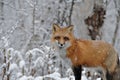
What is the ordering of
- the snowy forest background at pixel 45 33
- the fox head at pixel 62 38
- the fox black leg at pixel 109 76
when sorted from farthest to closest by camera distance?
the fox black leg at pixel 109 76, the fox head at pixel 62 38, the snowy forest background at pixel 45 33

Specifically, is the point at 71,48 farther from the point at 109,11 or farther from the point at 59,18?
the point at 109,11

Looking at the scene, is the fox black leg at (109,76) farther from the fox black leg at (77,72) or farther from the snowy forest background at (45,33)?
the fox black leg at (77,72)

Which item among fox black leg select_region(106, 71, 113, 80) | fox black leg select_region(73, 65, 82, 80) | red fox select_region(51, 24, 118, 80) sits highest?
red fox select_region(51, 24, 118, 80)

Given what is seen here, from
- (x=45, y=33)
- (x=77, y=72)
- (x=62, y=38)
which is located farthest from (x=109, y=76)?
(x=45, y=33)

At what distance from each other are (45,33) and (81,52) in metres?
6.12

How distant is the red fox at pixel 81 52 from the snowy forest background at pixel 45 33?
0.76 ft

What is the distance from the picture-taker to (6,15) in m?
14.9

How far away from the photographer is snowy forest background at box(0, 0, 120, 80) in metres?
5.13

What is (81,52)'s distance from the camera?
604 cm

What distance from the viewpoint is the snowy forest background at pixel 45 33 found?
5129 millimetres

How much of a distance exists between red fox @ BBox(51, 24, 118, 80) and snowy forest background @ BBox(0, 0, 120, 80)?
0.23 m

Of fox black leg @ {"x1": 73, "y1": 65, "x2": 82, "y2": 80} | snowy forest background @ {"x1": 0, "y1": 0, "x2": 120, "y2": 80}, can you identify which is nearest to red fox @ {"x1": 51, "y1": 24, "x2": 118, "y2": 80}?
fox black leg @ {"x1": 73, "y1": 65, "x2": 82, "y2": 80}

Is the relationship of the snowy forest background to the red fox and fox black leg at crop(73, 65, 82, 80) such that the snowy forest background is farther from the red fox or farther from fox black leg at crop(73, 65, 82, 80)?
the red fox

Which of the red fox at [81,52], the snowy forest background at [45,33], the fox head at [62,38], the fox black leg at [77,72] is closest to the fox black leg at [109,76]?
the red fox at [81,52]
